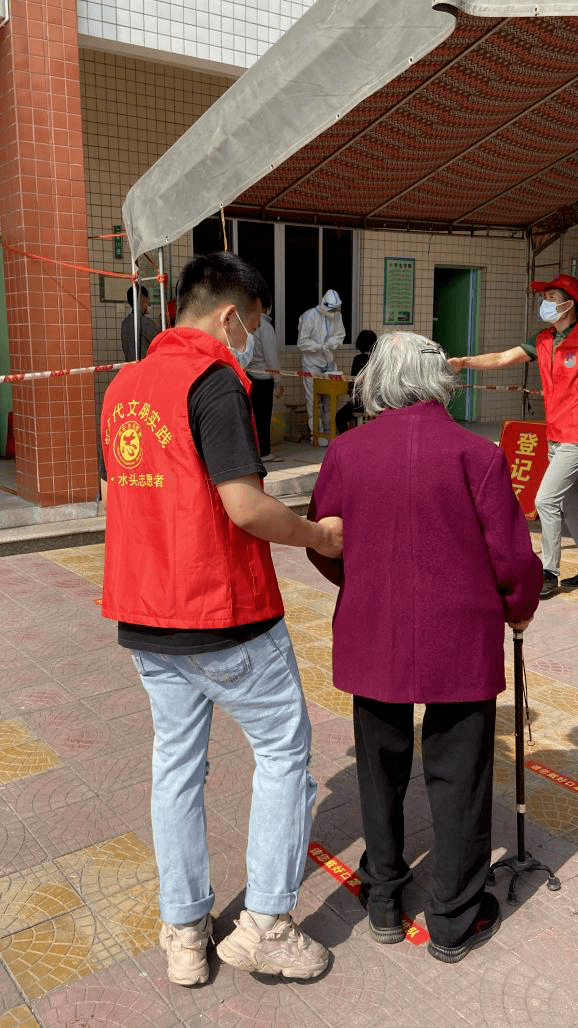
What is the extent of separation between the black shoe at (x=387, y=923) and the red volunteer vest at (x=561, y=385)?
3768 mm

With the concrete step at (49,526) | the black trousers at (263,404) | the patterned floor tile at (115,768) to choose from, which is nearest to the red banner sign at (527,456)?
the concrete step at (49,526)

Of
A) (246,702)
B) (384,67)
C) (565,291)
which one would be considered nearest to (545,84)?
(565,291)

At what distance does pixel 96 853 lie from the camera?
2916 millimetres

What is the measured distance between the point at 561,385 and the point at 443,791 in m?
3.85

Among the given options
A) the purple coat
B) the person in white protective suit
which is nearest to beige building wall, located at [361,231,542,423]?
the person in white protective suit

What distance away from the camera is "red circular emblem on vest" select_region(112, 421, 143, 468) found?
213 cm

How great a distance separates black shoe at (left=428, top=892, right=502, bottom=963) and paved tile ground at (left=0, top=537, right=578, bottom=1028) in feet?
0.09

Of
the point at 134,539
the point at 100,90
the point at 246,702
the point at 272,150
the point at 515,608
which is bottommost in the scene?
the point at 246,702

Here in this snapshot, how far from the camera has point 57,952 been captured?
2.46 m

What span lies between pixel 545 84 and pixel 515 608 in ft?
15.5

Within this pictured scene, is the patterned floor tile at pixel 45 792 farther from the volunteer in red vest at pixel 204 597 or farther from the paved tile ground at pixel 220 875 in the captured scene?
the volunteer in red vest at pixel 204 597

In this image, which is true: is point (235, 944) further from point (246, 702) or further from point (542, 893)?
point (542, 893)

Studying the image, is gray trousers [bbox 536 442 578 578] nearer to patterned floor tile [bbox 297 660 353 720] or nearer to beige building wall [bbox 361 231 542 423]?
patterned floor tile [bbox 297 660 353 720]

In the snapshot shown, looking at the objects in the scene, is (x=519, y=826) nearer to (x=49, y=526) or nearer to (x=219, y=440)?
(x=219, y=440)
